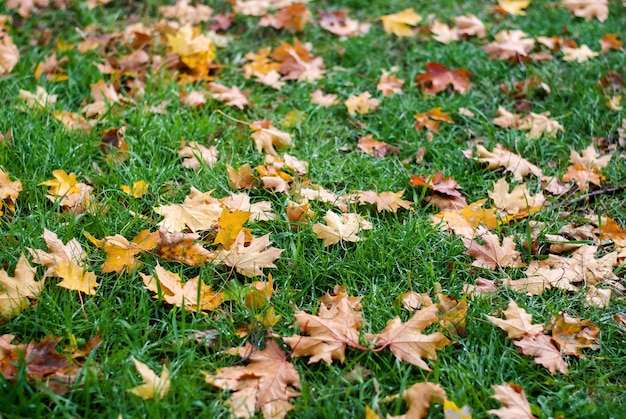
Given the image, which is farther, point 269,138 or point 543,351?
point 269,138

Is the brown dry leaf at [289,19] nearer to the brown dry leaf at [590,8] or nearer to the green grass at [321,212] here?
the green grass at [321,212]

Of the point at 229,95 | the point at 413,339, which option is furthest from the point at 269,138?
the point at 413,339

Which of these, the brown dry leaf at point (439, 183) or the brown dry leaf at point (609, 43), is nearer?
the brown dry leaf at point (439, 183)

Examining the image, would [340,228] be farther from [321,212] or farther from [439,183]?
[439,183]

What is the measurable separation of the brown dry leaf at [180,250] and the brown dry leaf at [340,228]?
Answer: 430mm

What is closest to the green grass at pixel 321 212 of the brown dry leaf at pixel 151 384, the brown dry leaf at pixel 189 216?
the brown dry leaf at pixel 151 384

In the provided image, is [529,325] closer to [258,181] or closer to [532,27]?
[258,181]

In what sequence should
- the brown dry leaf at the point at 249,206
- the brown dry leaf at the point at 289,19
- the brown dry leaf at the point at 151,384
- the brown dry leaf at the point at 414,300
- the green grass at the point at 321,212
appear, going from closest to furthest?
1. the brown dry leaf at the point at 151,384
2. the green grass at the point at 321,212
3. the brown dry leaf at the point at 414,300
4. the brown dry leaf at the point at 249,206
5. the brown dry leaf at the point at 289,19

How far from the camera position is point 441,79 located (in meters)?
3.55

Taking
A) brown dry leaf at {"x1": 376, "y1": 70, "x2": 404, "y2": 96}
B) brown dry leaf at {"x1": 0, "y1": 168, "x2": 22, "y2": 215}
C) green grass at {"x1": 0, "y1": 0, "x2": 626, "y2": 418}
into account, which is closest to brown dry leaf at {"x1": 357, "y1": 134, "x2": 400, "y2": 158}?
green grass at {"x1": 0, "y1": 0, "x2": 626, "y2": 418}

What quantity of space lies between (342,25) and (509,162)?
181 cm

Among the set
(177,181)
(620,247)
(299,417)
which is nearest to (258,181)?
(177,181)

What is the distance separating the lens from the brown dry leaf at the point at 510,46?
3.76 metres

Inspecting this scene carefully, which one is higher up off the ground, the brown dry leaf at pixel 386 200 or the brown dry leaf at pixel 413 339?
the brown dry leaf at pixel 413 339
